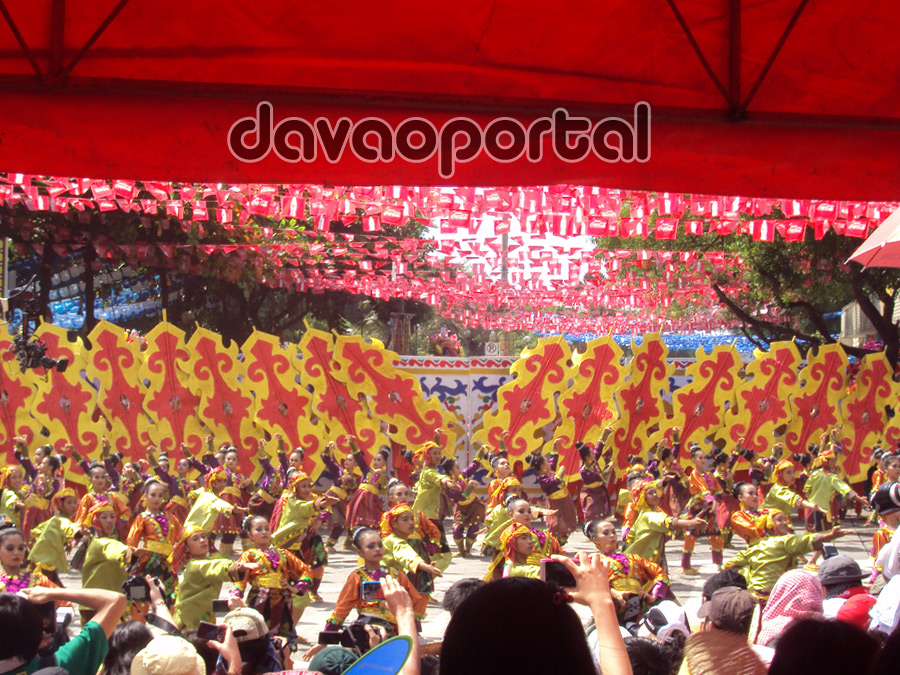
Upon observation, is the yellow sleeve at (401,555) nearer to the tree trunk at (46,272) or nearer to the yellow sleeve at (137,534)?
the yellow sleeve at (137,534)

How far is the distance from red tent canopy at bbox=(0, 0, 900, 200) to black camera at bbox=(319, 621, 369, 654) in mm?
1904

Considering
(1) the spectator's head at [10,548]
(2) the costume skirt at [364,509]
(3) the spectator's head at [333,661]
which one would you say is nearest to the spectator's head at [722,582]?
(3) the spectator's head at [333,661]

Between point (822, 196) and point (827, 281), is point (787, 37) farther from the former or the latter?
point (827, 281)

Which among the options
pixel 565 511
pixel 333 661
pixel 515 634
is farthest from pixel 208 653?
pixel 565 511

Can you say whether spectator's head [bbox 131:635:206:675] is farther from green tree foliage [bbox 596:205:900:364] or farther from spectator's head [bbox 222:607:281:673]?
green tree foliage [bbox 596:205:900:364]

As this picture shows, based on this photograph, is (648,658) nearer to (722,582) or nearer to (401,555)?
(722,582)

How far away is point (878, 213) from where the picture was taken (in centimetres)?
968

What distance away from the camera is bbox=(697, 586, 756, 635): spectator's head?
443cm

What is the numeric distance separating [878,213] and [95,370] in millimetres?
9547

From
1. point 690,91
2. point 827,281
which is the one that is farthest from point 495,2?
point 827,281

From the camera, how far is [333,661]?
414cm

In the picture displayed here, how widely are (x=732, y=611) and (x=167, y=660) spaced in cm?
251

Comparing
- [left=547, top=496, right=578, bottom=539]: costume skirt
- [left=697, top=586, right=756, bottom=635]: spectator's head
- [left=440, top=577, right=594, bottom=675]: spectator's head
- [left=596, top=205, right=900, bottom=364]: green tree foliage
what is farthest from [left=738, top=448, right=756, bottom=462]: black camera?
[left=440, top=577, right=594, bottom=675]: spectator's head

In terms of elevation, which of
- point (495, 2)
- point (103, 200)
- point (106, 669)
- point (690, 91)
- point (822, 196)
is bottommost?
point (106, 669)
